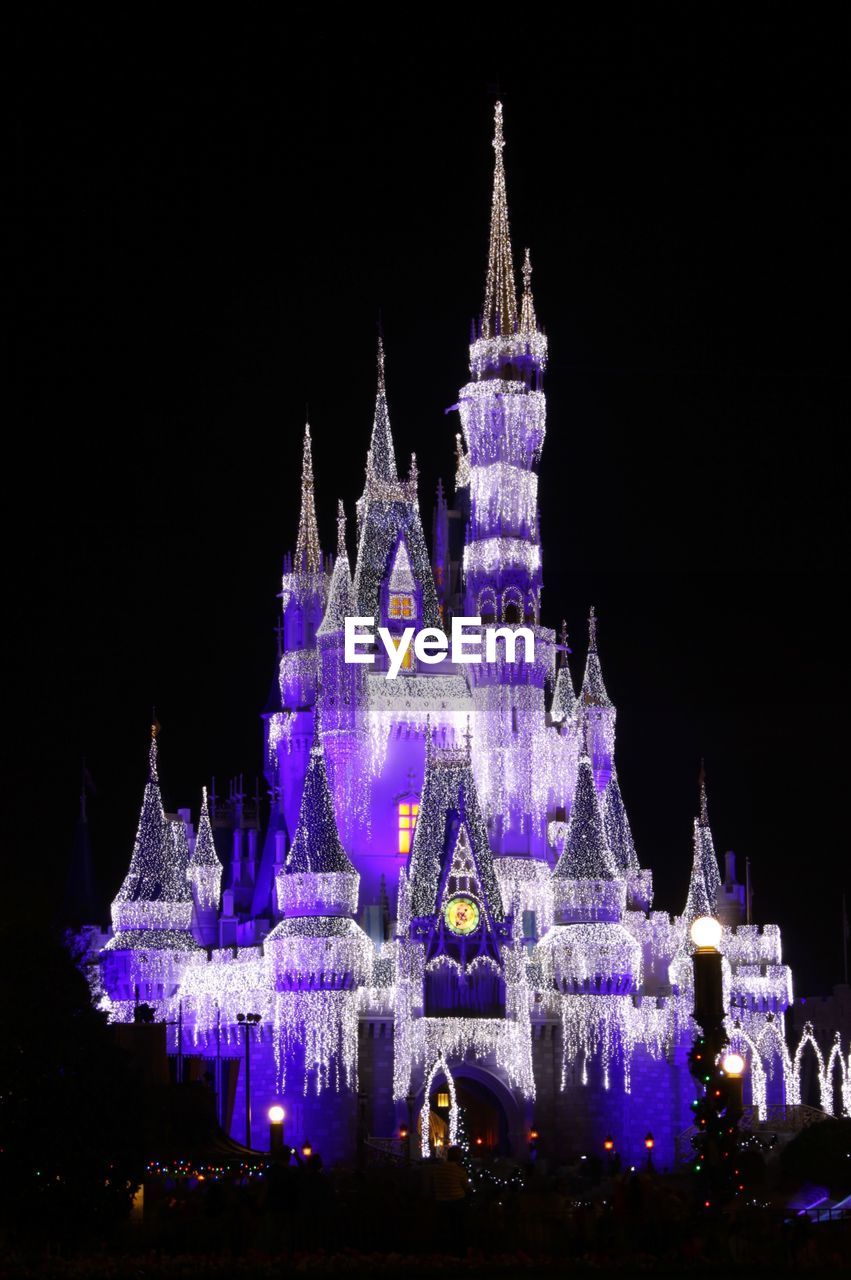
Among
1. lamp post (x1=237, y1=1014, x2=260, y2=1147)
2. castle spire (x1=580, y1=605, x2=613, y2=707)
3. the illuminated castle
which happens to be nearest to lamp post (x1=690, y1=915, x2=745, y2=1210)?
lamp post (x1=237, y1=1014, x2=260, y2=1147)

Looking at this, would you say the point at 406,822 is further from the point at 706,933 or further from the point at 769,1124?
the point at 706,933

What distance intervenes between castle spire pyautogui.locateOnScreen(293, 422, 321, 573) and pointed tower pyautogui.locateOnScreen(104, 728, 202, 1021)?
9.93 metres

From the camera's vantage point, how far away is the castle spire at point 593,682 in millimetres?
77562

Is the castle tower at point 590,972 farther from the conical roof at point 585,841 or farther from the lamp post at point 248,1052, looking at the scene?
the lamp post at point 248,1052

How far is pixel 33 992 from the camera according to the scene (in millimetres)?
36750

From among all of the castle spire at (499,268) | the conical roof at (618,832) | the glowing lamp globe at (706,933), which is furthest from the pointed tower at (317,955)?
the glowing lamp globe at (706,933)

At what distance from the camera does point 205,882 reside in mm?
77438

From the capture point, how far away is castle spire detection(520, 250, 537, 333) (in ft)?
250

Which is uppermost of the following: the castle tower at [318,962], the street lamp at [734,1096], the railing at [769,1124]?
the castle tower at [318,962]

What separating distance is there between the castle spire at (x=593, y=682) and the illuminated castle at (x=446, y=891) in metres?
0.10

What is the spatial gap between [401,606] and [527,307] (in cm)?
1047

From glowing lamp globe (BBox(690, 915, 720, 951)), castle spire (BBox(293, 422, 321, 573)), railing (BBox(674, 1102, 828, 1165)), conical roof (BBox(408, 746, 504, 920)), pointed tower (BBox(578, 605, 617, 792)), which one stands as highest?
castle spire (BBox(293, 422, 321, 573))

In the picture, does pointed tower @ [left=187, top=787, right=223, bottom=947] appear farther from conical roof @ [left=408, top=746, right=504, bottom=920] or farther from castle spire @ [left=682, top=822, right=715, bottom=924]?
castle spire @ [left=682, top=822, right=715, bottom=924]

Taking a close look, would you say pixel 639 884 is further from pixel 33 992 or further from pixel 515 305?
pixel 33 992
